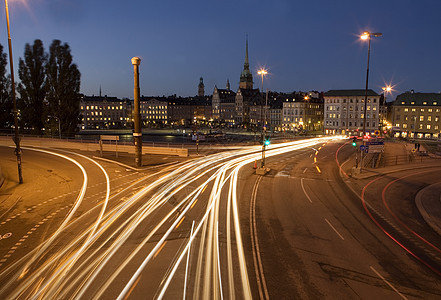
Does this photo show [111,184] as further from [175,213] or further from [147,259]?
[147,259]

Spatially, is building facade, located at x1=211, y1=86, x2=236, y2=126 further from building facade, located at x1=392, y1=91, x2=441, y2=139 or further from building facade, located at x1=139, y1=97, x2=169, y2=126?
building facade, located at x1=392, y1=91, x2=441, y2=139

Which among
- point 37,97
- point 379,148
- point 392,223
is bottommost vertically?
point 392,223

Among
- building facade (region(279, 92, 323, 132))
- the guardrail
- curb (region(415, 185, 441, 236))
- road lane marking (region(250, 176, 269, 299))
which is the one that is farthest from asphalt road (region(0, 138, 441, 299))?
building facade (region(279, 92, 323, 132))

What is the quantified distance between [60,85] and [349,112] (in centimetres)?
9421

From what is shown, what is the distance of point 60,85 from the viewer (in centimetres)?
5606

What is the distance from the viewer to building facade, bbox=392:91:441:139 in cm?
10406

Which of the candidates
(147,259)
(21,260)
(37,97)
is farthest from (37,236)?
(37,97)

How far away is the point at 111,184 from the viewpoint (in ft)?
80.2

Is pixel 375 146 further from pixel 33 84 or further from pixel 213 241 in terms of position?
pixel 33 84

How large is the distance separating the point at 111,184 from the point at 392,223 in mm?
19045

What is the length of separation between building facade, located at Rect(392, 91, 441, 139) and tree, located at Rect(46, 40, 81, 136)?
307 feet

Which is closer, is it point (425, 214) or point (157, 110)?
point (425, 214)

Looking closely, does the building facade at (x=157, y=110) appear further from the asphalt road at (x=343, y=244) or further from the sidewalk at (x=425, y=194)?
the asphalt road at (x=343, y=244)

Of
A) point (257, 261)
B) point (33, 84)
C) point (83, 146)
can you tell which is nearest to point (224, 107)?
point (33, 84)
